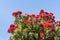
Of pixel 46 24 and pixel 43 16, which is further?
pixel 43 16

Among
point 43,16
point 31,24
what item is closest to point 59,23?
point 43,16

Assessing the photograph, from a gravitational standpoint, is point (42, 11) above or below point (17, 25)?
above

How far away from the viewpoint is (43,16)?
14617mm

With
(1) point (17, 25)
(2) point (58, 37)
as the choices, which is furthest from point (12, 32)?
(2) point (58, 37)

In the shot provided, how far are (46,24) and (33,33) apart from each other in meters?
0.82

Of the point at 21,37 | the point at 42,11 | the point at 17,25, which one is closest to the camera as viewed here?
the point at 21,37

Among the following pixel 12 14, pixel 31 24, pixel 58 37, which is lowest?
pixel 58 37

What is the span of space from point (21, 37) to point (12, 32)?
0.84 metres

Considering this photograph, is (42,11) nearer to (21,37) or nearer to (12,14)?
(12,14)

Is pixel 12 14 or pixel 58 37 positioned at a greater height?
pixel 12 14

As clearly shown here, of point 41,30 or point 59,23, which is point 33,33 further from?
point 59,23

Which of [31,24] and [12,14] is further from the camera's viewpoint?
[12,14]

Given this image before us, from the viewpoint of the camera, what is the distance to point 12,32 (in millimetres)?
13680

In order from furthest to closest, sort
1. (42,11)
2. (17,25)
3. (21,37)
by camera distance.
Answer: (42,11) → (17,25) → (21,37)
